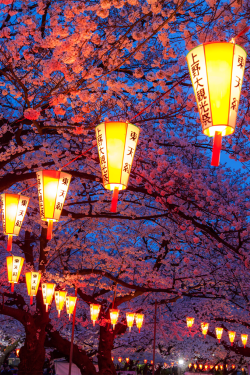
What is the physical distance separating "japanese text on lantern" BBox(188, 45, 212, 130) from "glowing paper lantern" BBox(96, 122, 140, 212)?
5.15 ft

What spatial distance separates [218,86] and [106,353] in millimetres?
15519

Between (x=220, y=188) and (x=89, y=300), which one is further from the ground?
(x=220, y=188)

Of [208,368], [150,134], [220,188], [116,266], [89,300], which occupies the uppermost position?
[150,134]

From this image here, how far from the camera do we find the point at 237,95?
3584mm

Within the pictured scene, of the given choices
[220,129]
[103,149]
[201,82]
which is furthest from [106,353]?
[201,82]

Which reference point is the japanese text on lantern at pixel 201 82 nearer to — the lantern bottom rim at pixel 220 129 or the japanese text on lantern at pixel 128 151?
the lantern bottom rim at pixel 220 129

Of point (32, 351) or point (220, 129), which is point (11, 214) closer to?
point (220, 129)

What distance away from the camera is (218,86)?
358cm

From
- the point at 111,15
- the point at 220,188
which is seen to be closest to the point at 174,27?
the point at 111,15

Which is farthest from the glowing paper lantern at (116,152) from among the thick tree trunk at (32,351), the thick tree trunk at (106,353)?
the thick tree trunk at (106,353)

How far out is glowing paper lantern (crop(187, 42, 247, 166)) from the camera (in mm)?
3463

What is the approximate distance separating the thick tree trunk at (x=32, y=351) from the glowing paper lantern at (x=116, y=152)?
9730mm

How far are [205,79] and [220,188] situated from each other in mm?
8317

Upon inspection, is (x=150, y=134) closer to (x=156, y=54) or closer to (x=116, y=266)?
(x=156, y=54)
